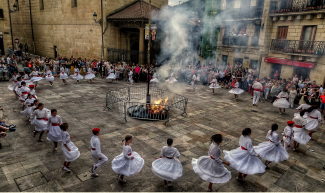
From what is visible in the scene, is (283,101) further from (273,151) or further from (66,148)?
(66,148)

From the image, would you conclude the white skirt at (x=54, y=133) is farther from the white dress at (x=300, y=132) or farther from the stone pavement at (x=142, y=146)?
the white dress at (x=300, y=132)

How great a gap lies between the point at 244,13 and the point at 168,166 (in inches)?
752

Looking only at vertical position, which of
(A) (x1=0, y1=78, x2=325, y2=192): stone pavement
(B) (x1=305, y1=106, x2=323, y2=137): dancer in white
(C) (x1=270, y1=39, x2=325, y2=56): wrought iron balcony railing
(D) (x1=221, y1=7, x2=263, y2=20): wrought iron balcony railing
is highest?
(D) (x1=221, y1=7, x2=263, y2=20): wrought iron balcony railing

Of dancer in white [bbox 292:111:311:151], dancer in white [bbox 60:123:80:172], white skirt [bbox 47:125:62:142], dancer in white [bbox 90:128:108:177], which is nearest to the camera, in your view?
dancer in white [bbox 90:128:108:177]

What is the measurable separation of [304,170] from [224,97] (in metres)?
9.06

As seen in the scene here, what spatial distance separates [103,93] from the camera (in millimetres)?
14867

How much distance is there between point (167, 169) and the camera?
5211mm

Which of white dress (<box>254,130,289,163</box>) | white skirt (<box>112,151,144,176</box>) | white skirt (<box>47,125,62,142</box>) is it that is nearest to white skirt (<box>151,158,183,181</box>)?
white skirt (<box>112,151,144,176</box>)

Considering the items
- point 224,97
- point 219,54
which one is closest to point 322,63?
point 224,97

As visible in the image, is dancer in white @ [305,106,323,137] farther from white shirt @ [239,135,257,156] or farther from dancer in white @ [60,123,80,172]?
dancer in white @ [60,123,80,172]

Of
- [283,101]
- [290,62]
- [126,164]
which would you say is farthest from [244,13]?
[126,164]

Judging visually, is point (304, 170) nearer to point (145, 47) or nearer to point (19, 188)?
point (19, 188)

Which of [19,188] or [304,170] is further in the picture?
[304,170]

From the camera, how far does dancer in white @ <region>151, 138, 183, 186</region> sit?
5.18 m
